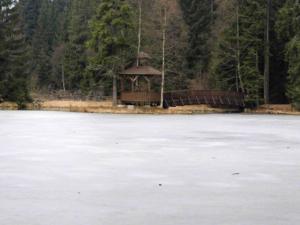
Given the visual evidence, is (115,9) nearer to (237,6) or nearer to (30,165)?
(237,6)

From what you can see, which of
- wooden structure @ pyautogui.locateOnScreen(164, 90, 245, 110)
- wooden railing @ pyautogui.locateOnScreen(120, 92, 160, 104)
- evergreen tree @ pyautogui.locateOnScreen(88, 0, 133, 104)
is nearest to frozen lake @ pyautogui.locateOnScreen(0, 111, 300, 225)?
wooden railing @ pyautogui.locateOnScreen(120, 92, 160, 104)

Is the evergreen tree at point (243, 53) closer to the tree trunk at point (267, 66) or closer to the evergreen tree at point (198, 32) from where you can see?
the tree trunk at point (267, 66)

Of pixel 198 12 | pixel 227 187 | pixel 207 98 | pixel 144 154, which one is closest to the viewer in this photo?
pixel 227 187

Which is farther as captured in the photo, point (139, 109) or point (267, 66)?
point (267, 66)

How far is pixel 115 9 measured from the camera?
51.4 m

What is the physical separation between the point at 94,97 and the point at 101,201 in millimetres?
50795

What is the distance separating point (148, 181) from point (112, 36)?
4086 cm

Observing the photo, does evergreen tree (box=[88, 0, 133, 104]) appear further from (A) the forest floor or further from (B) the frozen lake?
(B) the frozen lake

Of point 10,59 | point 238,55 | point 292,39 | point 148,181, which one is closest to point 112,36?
point 10,59

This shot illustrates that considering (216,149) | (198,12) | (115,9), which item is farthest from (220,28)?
(216,149)

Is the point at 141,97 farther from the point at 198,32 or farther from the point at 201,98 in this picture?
the point at 198,32

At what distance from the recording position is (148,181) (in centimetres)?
1125

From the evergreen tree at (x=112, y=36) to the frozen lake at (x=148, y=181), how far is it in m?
30.3

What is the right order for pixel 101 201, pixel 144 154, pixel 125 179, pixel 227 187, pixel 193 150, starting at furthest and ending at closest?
pixel 193 150, pixel 144 154, pixel 125 179, pixel 227 187, pixel 101 201
